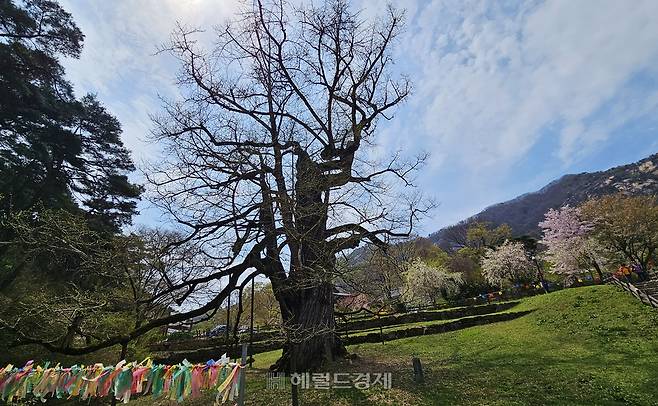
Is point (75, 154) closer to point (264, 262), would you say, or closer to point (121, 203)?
point (121, 203)

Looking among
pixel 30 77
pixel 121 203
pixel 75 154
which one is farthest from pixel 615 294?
pixel 30 77

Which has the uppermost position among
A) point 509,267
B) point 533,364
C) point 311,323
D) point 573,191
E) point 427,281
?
point 573,191

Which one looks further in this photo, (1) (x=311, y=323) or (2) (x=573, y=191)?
(2) (x=573, y=191)

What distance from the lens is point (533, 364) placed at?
8.30 metres

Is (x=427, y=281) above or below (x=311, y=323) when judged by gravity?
above

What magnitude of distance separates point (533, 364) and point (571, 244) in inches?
952

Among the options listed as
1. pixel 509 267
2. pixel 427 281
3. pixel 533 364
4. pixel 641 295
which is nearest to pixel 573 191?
pixel 509 267

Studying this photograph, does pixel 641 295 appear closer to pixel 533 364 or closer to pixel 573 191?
pixel 533 364

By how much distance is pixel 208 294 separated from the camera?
8.77m

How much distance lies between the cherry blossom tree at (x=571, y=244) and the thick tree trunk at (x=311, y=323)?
2642cm

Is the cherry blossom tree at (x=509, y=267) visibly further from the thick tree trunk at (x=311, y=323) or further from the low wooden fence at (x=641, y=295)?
the thick tree trunk at (x=311, y=323)

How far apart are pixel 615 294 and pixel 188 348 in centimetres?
2340

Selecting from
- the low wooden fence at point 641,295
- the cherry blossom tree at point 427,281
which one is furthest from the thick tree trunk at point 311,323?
the cherry blossom tree at point 427,281

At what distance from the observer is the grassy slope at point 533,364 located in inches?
252
